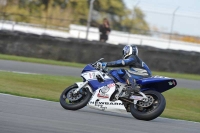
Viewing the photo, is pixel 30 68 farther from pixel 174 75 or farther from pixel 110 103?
pixel 110 103

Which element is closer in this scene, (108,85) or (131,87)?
(131,87)

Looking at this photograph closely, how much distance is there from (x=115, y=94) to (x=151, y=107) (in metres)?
0.81

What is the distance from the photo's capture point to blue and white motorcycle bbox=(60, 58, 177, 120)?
10.3 m

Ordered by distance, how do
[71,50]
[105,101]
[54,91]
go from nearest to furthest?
1. [105,101]
2. [54,91]
3. [71,50]

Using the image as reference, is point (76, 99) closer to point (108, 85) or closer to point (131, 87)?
point (108, 85)

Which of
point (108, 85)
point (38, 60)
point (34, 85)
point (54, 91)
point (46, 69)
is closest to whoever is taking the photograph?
point (108, 85)

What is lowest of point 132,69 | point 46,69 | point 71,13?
point 46,69

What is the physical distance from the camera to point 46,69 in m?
20.3

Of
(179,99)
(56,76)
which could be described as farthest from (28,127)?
(56,76)

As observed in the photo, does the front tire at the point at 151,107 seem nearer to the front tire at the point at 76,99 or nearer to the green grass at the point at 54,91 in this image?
the front tire at the point at 76,99

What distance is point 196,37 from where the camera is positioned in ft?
98.3

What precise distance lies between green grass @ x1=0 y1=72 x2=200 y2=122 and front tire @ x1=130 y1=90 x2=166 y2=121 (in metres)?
1.65

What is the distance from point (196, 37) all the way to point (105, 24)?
15.7 ft

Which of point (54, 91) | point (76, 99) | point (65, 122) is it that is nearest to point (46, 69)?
point (54, 91)
